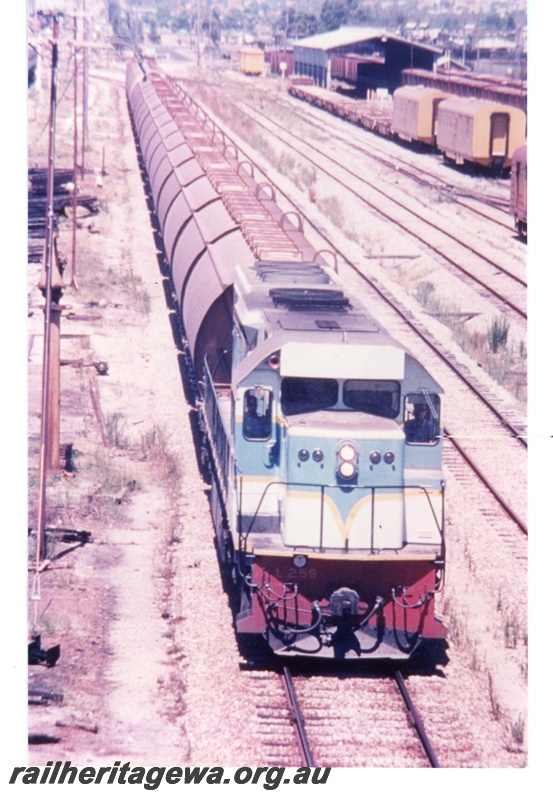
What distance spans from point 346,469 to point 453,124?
41.6 m

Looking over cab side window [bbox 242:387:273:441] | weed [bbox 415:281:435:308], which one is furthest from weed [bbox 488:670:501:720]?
weed [bbox 415:281:435:308]

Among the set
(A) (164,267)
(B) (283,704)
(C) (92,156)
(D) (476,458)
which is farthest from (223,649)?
(C) (92,156)

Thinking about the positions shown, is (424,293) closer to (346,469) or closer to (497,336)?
(497,336)

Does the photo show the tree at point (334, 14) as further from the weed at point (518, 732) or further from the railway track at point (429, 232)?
the weed at point (518, 732)

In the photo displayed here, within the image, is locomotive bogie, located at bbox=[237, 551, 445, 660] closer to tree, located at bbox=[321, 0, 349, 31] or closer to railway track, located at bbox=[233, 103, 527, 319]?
railway track, located at bbox=[233, 103, 527, 319]

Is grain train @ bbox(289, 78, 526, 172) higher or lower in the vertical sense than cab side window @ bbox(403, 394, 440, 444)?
higher

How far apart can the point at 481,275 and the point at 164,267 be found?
29.9ft

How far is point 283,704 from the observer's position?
11820mm

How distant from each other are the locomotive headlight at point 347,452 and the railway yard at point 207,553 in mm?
2567

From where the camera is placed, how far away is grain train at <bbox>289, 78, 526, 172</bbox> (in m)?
47.3

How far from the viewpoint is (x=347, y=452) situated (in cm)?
1206

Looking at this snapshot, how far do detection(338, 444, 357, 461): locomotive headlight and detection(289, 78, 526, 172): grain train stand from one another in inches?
1482

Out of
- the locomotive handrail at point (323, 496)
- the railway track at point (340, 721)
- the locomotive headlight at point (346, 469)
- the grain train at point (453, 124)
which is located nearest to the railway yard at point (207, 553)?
A: the railway track at point (340, 721)
